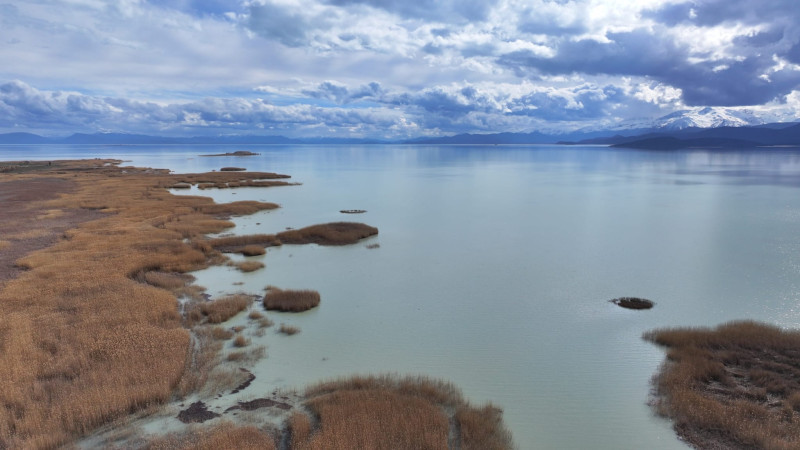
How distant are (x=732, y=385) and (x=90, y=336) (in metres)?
19.2

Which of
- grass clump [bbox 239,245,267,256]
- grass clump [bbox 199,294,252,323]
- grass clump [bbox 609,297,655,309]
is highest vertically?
grass clump [bbox 239,245,267,256]

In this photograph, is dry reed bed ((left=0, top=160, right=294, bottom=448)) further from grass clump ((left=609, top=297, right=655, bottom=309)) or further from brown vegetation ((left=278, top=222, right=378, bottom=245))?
grass clump ((left=609, top=297, right=655, bottom=309))

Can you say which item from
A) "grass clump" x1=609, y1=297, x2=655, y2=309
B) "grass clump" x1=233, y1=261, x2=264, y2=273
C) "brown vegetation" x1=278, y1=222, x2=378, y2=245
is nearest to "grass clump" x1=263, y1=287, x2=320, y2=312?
"grass clump" x1=233, y1=261, x2=264, y2=273

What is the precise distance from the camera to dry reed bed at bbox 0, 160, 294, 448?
35.3 feet

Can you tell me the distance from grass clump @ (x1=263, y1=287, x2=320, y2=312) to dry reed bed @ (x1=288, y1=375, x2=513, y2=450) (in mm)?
7144

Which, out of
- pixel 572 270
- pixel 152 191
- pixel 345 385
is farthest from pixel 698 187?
pixel 152 191

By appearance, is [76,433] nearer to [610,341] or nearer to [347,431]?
[347,431]

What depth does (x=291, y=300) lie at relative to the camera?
2009 cm

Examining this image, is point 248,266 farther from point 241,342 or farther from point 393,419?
point 393,419

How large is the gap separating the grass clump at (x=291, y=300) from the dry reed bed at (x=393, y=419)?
23.4ft

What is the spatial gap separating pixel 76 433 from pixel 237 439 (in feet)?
12.1

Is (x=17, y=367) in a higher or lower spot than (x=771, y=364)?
higher

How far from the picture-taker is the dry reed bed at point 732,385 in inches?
409

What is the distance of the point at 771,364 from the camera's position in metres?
13.4
